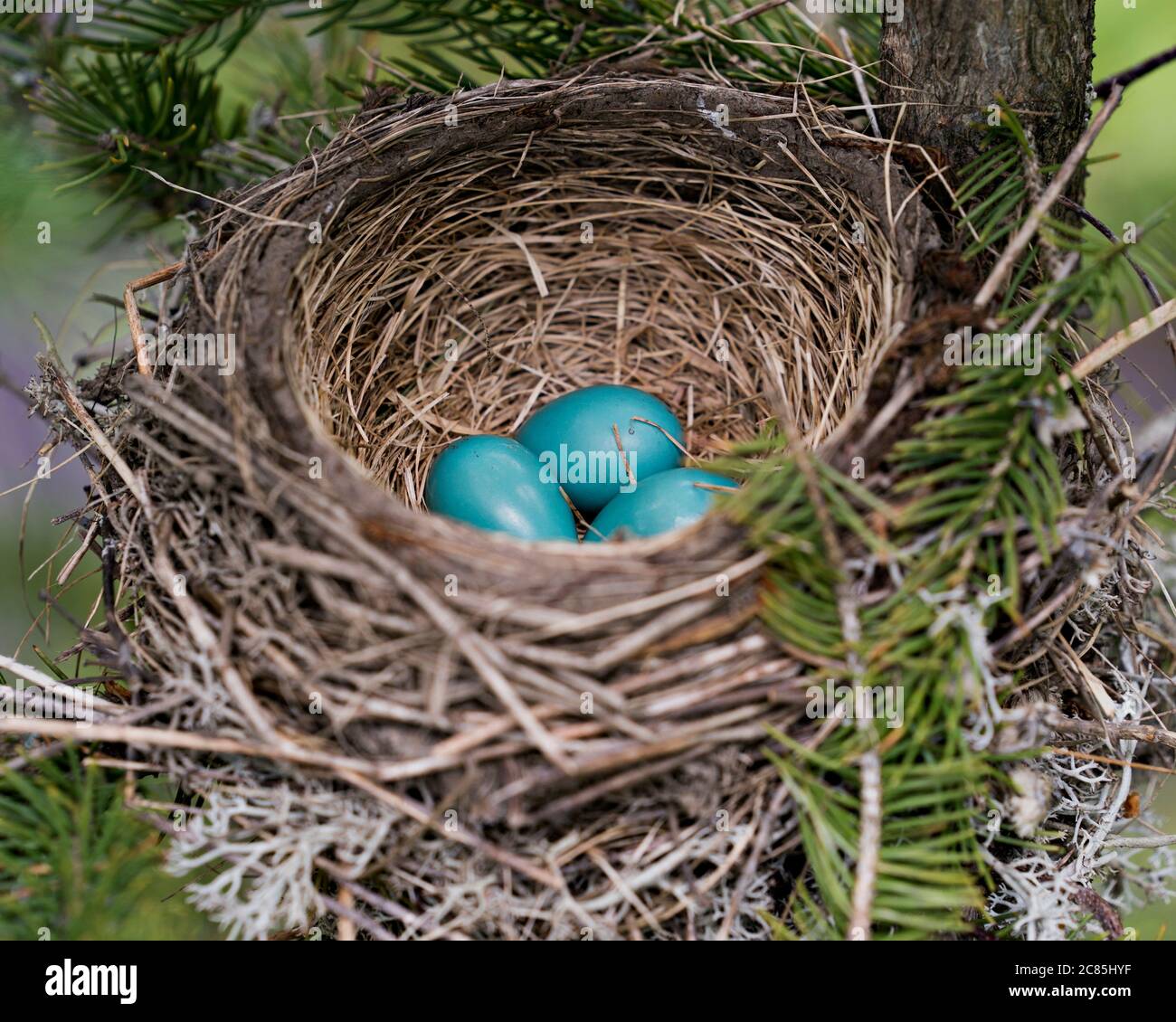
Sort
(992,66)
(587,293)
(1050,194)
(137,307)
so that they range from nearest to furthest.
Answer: (1050,194) → (992,66) → (137,307) → (587,293)

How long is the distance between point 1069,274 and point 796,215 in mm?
513

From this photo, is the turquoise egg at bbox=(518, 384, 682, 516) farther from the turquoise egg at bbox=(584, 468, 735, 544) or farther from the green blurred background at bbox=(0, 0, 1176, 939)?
the green blurred background at bbox=(0, 0, 1176, 939)

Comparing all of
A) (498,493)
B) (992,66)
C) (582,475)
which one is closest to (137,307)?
(498,493)

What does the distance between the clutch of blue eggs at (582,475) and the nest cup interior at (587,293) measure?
107 millimetres

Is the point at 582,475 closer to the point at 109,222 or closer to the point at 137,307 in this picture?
the point at 137,307

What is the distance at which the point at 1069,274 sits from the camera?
1107 millimetres

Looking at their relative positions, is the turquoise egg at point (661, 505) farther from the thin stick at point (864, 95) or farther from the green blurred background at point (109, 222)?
the green blurred background at point (109, 222)

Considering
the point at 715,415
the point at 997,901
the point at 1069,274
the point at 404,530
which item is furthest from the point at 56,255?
the point at 997,901

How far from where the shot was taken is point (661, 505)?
141cm

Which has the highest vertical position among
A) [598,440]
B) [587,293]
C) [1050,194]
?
[587,293]

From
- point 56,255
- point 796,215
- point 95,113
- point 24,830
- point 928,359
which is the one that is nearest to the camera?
point 24,830

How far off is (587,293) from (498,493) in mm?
499

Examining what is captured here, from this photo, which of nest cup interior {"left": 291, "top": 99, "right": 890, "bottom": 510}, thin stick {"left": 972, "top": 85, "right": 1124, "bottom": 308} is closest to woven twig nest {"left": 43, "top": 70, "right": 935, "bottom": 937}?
nest cup interior {"left": 291, "top": 99, "right": 890, "bottom": 510}

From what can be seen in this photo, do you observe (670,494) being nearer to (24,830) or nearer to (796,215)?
(796,215)
